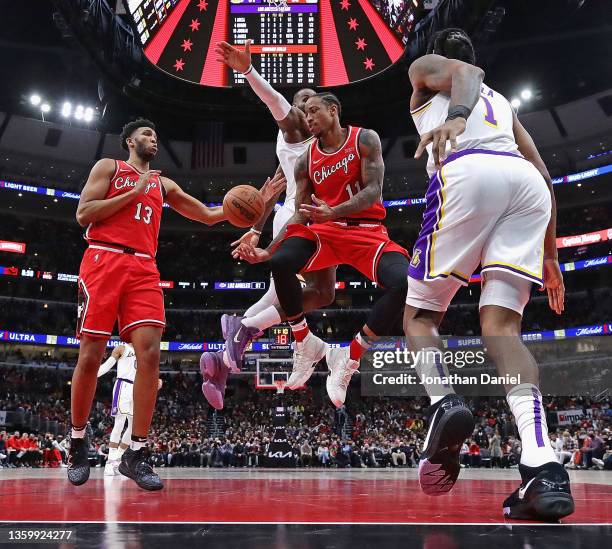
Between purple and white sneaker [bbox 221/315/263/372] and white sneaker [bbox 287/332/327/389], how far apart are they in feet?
1.24

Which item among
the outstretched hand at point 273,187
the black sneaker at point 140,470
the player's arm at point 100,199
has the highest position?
the outstretched hand at point 273,187

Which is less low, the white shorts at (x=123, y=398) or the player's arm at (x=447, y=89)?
the player's arm at (x=447, y=89)

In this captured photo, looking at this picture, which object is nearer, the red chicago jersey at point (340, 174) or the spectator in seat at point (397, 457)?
the red chicago jersey at point (340, 174)

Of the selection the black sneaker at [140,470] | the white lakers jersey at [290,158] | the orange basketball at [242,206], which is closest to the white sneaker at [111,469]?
the black sneaker at [140,470]

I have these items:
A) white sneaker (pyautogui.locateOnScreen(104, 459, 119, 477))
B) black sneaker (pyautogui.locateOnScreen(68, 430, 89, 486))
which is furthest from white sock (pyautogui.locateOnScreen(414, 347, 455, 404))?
white sneaker (pyautogui.locateOnScreen(104, 459, 119, 477))

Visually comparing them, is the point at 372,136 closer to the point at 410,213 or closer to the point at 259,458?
the point at 259,458

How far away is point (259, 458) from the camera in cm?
1909

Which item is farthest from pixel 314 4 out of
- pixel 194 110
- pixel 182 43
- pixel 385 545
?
pixel 385 545

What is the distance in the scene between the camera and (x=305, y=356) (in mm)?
4750

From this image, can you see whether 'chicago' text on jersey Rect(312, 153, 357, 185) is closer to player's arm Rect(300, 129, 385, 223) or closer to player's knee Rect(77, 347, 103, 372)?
player's arm Rect(300, 129, 385, 223)

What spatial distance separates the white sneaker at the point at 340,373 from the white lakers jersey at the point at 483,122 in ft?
6.44

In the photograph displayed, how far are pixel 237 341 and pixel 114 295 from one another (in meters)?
1.18

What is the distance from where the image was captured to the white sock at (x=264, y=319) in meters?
4.73

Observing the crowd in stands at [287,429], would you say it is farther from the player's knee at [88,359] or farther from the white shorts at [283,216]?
the player's knee at [88,359]
